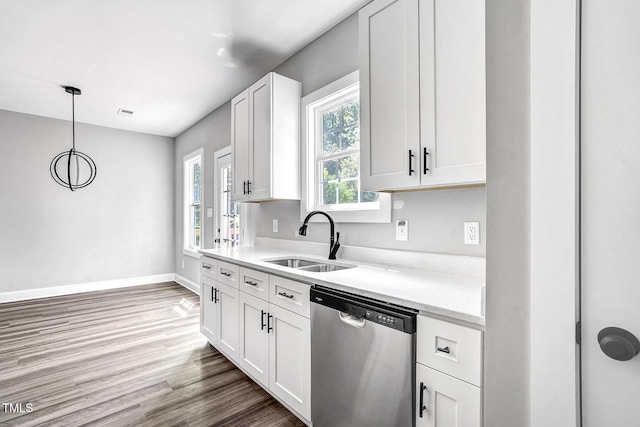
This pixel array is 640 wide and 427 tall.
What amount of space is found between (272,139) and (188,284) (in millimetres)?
3584

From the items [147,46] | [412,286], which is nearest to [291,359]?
[412,286]

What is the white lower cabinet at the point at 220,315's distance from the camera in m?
2.39

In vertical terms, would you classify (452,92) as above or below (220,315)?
above

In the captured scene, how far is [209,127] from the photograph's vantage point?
4547 millimetres

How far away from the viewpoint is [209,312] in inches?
110

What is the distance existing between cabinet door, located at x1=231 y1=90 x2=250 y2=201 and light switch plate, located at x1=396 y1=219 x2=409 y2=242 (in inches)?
61.2

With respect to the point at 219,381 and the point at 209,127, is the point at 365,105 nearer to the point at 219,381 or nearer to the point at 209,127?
the point at 219,381

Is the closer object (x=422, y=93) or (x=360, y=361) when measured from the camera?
(x=360, y=361)

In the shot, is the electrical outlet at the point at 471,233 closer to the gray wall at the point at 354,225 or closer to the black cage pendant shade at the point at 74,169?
the gray wall at the point at 354,225

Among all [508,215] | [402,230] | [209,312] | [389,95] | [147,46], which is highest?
[147,46]

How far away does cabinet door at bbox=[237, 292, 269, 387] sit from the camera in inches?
79.3

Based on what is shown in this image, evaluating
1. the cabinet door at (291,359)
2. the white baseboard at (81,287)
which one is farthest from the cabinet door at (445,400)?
the white baseboard at (81,287)

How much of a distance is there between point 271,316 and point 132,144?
4.84 m

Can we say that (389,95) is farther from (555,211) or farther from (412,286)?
(555,211)
